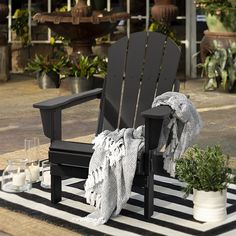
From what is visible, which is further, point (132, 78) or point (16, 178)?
point (132, 78)

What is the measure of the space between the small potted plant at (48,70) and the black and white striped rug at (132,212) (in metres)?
4.01

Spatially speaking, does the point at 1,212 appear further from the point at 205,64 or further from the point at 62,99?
the point at 205,64

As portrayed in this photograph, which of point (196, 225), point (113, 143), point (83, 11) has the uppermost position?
point (83, 11)

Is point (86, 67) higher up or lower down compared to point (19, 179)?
higher up

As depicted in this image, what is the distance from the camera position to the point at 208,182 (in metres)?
3.58

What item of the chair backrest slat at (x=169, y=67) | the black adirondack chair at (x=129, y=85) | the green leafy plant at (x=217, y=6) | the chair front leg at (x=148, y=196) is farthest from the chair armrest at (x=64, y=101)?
the green leafy plant at (x=217, y=6)

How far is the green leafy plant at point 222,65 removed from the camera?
781 cm

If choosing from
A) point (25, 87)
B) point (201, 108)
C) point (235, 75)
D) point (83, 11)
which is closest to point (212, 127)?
point (201, 108)

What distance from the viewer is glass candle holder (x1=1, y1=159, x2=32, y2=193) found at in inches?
165

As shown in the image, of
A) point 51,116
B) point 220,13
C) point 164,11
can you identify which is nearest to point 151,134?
point 51,116

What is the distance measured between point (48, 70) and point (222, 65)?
1.97 meters

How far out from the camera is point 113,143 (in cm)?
376

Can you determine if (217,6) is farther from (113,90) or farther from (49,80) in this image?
(113,90)

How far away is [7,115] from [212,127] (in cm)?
195
